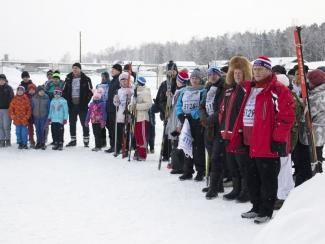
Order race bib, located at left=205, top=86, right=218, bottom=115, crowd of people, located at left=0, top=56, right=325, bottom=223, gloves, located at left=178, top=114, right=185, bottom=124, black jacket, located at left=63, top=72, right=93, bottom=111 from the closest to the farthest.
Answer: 1. crowd of people, located at left=0, top=56, right=325, bottom=223
2. race bib, located at left=205, top=86, right=218, bottom=115
3. gloves, located at left=178, top=114, right=185, bottom=124
4. black jacket, located at left=63, top=72, right=93, bottom=111

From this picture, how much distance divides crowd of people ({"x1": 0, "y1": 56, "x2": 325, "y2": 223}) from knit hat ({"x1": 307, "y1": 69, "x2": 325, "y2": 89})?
1 cm

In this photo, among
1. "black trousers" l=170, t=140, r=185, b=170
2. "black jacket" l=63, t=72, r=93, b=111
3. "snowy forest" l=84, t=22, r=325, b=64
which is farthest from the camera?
"snowy forest" l=84, t=22, r=325, b=64

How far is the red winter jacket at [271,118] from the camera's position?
4.75m

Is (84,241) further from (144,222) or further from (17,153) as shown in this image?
(17,153)

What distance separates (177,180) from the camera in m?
7.64

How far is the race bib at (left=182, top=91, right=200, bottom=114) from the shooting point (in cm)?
724

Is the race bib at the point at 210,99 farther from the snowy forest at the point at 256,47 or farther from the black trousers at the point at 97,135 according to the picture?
the snowy forest at the point at 256,47

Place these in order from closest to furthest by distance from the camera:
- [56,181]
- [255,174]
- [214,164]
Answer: [255,174] → [214,164] → [56,181]

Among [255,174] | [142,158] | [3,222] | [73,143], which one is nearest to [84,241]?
[3,222]

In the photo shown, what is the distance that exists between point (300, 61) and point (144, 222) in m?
2.73

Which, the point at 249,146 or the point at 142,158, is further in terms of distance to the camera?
the point at 142,158

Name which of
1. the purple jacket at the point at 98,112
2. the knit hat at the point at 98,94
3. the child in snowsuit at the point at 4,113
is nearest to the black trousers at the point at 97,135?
the purple jacket at the point at 98,112

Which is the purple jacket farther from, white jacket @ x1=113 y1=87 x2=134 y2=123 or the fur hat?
the fur hat

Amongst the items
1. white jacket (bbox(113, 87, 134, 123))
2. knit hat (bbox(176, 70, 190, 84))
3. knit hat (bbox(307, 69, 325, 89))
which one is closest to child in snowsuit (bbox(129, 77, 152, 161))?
white jacket (bbox(113, 87, 134, 123))
